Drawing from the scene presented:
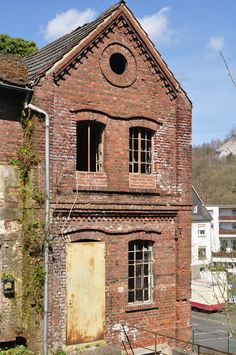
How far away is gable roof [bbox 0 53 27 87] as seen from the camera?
1270cm

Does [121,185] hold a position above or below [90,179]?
below

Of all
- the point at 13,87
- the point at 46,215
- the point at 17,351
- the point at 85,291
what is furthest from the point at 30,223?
the point at 13,87

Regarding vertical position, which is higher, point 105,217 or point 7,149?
point 7,149

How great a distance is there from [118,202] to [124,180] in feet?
2.32

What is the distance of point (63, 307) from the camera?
12.9 m

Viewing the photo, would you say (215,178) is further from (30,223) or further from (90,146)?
(30,223)

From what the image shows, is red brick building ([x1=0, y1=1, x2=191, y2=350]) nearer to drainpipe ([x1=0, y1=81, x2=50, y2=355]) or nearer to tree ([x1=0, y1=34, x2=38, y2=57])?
drainpipe ([x1=0, y1=81, x2=50, y2=355])

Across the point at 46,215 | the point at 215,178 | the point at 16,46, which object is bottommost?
the point at 46,215

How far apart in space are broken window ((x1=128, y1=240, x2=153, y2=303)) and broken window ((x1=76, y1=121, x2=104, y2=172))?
2.65 metres

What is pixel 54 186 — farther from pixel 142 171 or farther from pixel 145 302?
pixel 145 302

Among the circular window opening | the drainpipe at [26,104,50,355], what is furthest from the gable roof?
the circular window opening

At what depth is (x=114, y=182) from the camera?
45.9 ft

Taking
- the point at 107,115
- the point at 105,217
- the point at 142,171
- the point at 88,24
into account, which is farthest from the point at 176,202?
the point at 88,24

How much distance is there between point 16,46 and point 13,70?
34.0 ft
